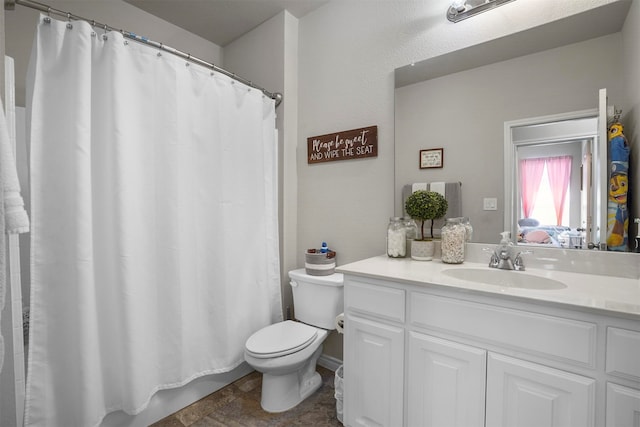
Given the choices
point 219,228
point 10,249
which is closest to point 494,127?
point 219,228

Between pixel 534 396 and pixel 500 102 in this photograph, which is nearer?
pixel 534 396

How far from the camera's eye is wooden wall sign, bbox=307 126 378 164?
6.18 ft

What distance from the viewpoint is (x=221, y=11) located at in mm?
2164

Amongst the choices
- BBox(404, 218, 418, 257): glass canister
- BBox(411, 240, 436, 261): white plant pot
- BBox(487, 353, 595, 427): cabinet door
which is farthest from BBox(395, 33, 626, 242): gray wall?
BBox(487, 353, 595, 427): cabinet door

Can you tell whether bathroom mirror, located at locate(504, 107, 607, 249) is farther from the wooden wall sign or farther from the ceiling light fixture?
the wooden wall sign

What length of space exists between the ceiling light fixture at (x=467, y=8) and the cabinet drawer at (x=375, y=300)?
4.55 ft

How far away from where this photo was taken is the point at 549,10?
53.5 inches

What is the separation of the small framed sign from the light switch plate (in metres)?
0.29

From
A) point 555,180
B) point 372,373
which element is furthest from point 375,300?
point 555,180

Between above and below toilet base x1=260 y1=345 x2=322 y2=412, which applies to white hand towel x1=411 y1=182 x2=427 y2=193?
above

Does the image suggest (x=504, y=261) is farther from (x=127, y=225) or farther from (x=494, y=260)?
(x=127, y=225)

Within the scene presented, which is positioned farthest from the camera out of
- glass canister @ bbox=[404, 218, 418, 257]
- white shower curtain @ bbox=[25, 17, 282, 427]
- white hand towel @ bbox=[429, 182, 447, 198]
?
glass canister @ bbox=[404, 218, 418, 257]

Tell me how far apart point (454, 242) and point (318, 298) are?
839mm

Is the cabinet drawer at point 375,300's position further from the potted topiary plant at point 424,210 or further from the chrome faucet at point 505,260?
the chrome faucet at point 505,260
